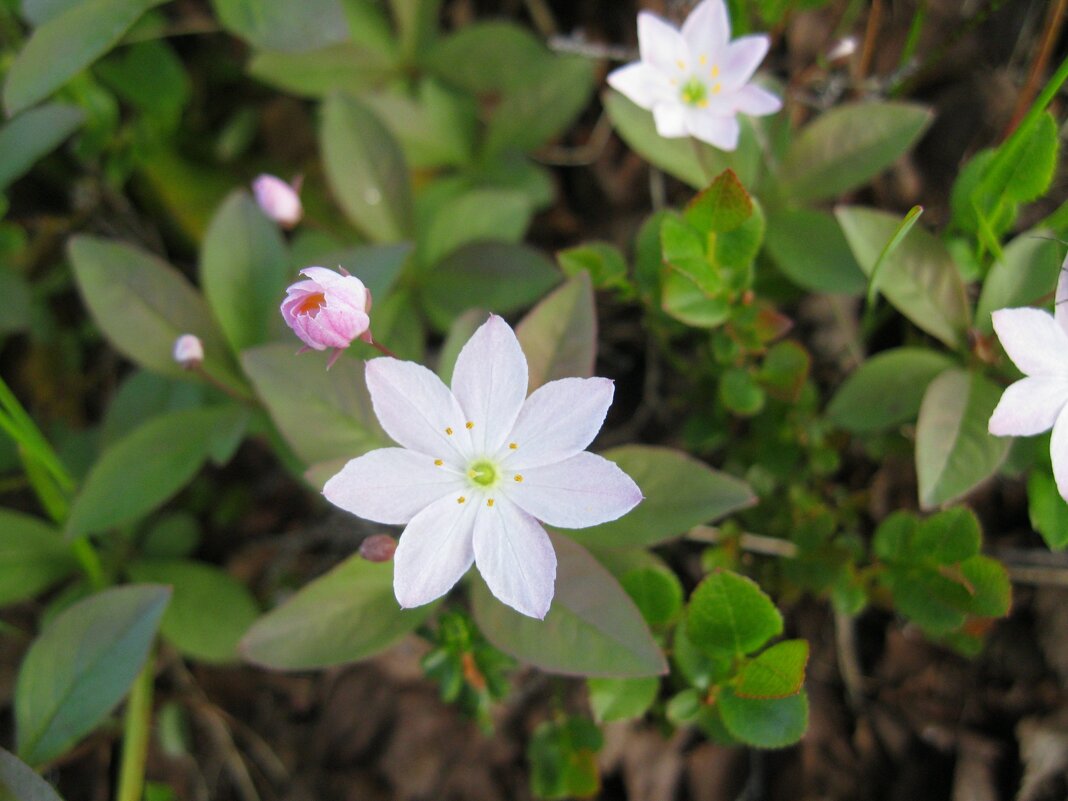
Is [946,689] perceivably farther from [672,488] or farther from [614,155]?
[614,155]

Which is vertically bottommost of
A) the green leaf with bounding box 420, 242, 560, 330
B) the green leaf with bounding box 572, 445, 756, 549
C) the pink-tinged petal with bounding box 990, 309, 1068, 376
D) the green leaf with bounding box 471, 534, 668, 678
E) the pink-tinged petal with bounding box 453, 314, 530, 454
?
the green leaf with bounding box 471, 534, 668, 678

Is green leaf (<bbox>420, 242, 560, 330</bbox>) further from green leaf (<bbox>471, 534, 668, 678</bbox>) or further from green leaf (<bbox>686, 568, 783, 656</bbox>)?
green leaf (<bbox>686, 568, 783, 656</bbox>)

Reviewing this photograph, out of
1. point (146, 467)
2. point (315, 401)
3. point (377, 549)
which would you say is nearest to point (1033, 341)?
point (377, 549)

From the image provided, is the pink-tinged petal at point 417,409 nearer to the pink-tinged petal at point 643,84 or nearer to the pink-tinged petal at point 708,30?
the pink-tinged petal at point 643,84

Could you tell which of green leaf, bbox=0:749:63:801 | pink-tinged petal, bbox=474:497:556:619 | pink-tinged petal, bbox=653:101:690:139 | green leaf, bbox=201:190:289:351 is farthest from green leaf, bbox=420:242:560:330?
green leaf, bbox=0:749:63:801

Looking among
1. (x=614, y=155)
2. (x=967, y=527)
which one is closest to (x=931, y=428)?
(x=967, y=527)

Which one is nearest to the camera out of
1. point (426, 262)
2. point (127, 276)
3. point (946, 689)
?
point (127, 276)
